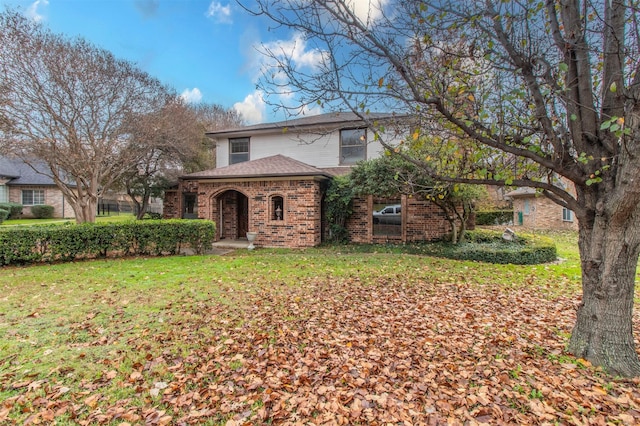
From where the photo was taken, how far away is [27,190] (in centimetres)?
2644

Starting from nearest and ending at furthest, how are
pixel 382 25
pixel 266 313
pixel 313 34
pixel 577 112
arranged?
Answer: pixel 577 112 → pixel 313 34 → pixel 382 25 → pixel 266 313

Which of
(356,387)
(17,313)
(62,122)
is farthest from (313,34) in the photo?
(62,122)

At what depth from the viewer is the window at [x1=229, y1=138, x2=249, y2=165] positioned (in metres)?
16.1

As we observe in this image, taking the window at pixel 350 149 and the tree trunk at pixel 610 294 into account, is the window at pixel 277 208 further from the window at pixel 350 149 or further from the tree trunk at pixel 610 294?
the tree trunk at pixel 610 294

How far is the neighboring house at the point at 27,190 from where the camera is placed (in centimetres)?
2567

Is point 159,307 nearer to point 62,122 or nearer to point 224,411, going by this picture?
point 224,411

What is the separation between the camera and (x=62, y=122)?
37.2ft

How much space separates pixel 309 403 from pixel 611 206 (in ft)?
10.9

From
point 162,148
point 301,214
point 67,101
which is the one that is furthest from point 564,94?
point 162,148

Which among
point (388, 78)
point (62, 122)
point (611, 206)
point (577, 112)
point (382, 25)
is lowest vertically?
point (611, 206)

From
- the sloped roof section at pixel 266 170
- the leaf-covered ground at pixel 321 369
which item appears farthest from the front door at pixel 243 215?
the leaf-covered ground at pixel 321 369

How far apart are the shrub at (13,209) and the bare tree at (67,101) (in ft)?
55.1

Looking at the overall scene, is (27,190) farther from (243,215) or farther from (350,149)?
(350,149)

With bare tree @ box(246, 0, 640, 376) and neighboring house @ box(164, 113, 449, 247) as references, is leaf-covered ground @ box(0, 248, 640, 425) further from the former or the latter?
neighboring house @ box(164, 113, 449, 247)
